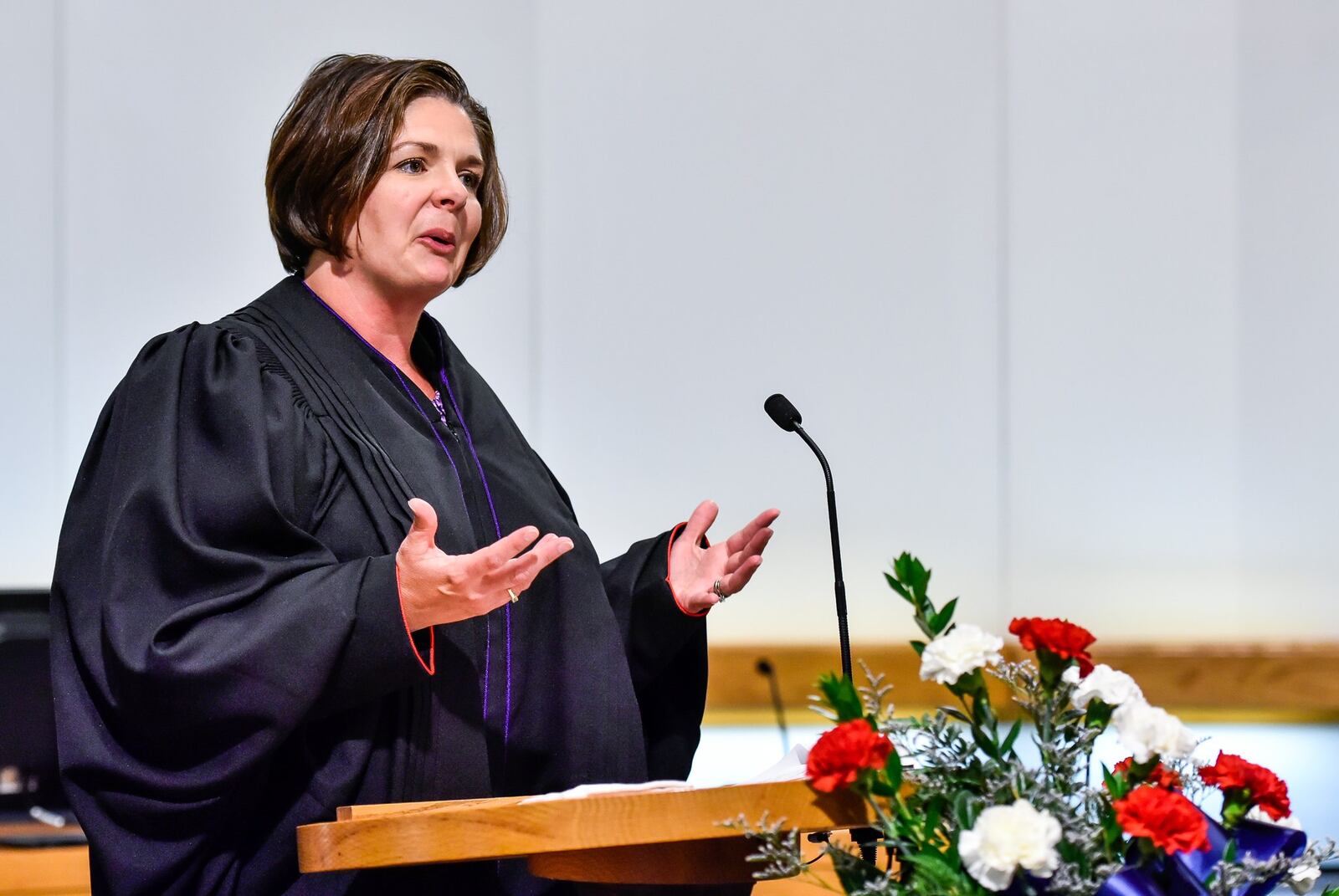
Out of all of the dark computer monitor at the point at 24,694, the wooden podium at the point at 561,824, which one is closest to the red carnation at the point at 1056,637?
the wooden podium at the point at 561,824

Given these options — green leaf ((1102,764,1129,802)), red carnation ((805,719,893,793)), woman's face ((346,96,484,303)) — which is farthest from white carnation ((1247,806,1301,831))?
woman's face ((346,96,484,303))

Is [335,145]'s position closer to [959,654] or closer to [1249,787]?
[959,654]

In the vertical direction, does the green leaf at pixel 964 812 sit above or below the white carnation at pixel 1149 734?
below

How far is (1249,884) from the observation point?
1.24 metres

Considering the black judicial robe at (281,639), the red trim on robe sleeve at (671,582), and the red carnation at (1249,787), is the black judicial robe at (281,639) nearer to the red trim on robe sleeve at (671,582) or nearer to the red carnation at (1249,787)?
the red trim on robe sleeve at (671,582)

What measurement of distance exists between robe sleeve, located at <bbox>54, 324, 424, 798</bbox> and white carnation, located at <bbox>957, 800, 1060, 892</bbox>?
0.71 m

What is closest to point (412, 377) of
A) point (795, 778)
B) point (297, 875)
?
point (297, 875)

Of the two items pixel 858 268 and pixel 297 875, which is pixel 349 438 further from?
pixel 858 268

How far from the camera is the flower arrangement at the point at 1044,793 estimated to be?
3.78 ft

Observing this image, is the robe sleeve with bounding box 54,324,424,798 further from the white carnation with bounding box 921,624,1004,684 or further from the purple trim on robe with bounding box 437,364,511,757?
the white carnation with bounding box 921,624,1004,684

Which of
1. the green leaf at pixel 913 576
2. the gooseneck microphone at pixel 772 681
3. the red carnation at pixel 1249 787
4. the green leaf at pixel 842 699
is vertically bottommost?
the gooseneck microphone at pixel 772 681

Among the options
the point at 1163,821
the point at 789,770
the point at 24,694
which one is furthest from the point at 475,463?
the point at 24,694

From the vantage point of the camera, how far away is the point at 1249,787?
1263mm

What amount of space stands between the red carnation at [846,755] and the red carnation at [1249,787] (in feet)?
0.98
